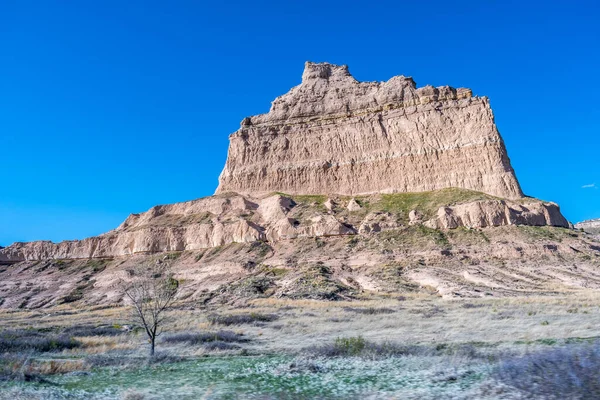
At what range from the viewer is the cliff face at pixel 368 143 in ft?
242

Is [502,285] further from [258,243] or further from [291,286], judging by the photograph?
[258,243]

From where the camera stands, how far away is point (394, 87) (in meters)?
89.4

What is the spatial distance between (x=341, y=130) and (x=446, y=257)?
42.6 m

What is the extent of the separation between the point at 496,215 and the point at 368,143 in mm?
32519

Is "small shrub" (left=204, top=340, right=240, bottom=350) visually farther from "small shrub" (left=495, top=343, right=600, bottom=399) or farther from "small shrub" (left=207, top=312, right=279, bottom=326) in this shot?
"small shrub" (left=495, top=343, right=600, bottom=399)

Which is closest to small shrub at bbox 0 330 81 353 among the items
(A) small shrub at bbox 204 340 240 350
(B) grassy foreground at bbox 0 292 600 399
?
(B) grassy foreground at bbox 0 292 600 399

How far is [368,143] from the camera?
278 feet

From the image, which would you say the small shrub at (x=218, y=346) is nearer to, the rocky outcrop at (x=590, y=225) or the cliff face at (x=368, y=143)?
the cliff face at (x=368, y=143)

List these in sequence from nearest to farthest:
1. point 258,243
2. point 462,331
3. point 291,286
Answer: point 462,331 → point 291,286 → point 258,243

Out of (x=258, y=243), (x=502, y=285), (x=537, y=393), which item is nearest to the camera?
(x=537, y=393)

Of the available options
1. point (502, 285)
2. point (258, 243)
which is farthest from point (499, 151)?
point (258, 243)

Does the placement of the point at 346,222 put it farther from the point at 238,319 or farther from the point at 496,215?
the point at 238,319

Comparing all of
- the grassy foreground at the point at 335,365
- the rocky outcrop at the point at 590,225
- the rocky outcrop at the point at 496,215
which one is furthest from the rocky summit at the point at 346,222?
the rocky outcrop at the point at 590,225

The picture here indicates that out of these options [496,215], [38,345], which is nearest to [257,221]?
[496,215]
